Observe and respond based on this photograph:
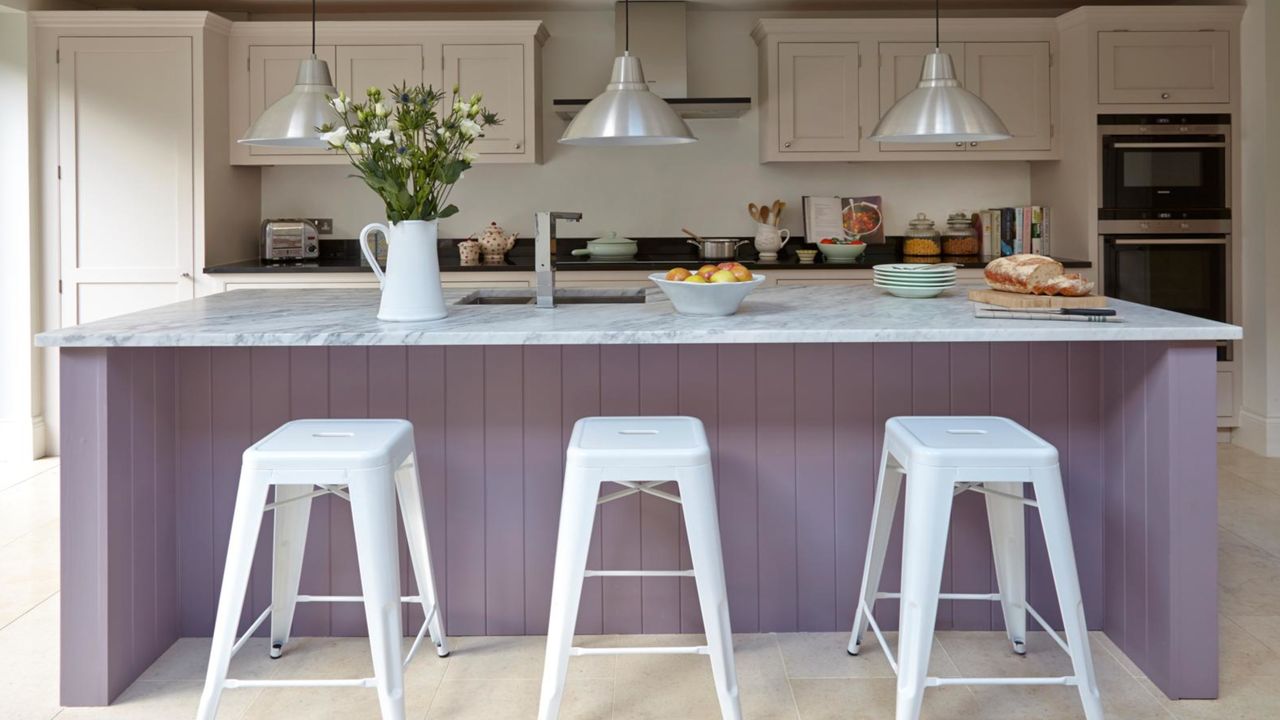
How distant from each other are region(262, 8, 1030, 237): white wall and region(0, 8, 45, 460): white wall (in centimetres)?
113

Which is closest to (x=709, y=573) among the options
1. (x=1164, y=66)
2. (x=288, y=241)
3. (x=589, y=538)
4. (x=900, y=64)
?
(x=589, y=538)

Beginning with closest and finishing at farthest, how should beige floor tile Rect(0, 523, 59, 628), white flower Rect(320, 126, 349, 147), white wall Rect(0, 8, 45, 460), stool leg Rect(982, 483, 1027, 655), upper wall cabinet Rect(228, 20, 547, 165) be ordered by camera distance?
A: white flower Rect(320, 126, 349, 147) → stool leg Rect(982, 483, 1027, 655) → beige floor tile Rect(0, 523, 59, 628) → white wall Rect(0, 8, 45, 460) → upper wall cabinet Rect(228, 20, 547, 165)

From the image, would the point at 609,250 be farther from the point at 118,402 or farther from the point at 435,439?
the point at 118,402

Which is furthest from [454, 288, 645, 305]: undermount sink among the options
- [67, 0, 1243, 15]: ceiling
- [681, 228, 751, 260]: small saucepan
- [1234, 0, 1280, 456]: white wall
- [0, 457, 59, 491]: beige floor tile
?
[1234, 0, 1280, 456]: white wall

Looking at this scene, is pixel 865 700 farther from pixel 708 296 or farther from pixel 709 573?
pixel 708 296

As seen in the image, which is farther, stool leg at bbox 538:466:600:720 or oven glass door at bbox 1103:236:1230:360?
oven glass door at bbox 1103:236:1230:360

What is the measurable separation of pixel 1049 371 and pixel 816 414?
2.03ft

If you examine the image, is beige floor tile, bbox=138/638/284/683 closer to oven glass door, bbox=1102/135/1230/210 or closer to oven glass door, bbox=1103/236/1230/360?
oven glass door, bbox=1103/236/1230/360

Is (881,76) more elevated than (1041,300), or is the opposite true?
(881,76)

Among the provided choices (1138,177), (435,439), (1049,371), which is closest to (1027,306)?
(1049,371)

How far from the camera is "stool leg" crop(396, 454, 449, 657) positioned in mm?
2529

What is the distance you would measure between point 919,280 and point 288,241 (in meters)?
3.40

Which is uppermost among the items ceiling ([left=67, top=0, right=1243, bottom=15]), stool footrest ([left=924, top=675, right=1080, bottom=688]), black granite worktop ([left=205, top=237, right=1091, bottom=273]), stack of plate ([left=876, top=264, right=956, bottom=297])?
ceiling ([left=67, top=0, right=1243, bottom=15])

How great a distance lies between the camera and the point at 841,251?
5.20 meters
